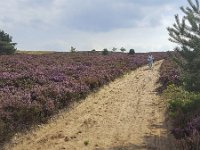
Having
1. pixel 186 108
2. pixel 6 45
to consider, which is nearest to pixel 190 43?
pixel 186 108

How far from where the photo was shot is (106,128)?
56.5 feet

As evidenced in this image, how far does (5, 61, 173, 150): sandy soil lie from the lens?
584 inches

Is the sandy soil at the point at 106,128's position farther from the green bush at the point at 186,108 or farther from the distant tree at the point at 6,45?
the distant tree at the point at 6,45

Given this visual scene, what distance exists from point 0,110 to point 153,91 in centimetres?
1460

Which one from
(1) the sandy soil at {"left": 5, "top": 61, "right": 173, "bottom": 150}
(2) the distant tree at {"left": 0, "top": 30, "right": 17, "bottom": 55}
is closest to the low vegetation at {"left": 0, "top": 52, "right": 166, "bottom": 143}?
(1) the sandy soil at {"left": 5, "top": 61, "right": 173, "bottom": 150}

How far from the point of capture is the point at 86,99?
23.9 m

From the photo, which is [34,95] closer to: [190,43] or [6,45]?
[190,43]

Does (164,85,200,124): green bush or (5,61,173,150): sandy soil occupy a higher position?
(164,85,200,124): green bush

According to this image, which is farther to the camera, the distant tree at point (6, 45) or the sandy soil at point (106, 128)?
the distant tree at point (6, 45)

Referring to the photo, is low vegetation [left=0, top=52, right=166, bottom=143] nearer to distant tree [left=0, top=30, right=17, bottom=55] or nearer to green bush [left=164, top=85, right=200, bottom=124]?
green bush [left=164, top=85, right=200, bottom=124]

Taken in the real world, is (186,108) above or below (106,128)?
above

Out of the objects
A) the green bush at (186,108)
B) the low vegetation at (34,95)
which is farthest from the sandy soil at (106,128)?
the green bush at (186,108)

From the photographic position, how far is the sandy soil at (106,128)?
14837 mm

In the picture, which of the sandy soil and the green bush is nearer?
the sandy soil
